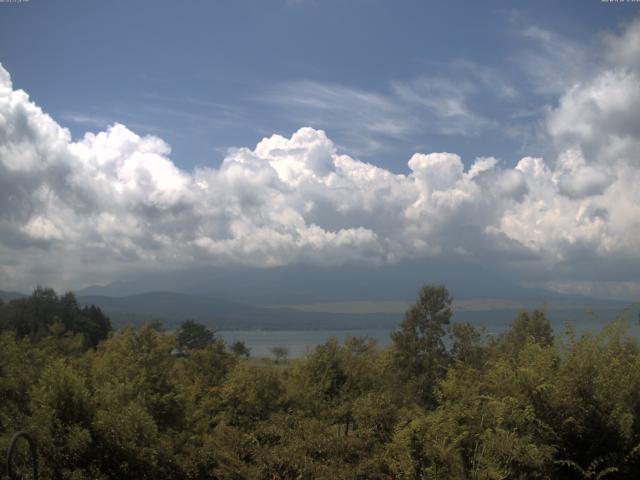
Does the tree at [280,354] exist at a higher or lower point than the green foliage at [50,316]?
lower

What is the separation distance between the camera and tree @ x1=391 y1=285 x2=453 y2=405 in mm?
37281

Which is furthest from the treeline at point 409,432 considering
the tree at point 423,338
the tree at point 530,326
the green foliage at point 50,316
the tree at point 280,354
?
the green foliage at point 50,316

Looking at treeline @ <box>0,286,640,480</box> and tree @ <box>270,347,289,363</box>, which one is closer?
treeline @ <box>0,286,640,480</box>

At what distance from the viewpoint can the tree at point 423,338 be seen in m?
37.3

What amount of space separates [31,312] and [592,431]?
82360 millimetres

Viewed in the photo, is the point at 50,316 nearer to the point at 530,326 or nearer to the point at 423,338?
the point at 423,338

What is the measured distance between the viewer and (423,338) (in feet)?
130

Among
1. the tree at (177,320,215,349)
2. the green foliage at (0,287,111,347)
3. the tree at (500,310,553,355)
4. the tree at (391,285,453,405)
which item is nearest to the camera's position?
the tree at (391,285,453,405)

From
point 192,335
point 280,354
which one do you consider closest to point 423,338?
point 280,354

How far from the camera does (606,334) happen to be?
13383 mm

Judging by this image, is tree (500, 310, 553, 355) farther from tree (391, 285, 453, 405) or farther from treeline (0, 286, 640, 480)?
treeline (0, 286, 640, 480)

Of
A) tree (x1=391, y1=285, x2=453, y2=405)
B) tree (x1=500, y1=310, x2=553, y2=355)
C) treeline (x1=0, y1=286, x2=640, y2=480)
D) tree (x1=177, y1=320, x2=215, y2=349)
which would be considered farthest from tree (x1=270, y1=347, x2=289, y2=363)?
treeline (x1=0, y1=286, x2=640, y2=480)

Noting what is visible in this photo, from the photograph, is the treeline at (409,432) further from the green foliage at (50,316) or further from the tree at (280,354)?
the green foliage at (50,316)

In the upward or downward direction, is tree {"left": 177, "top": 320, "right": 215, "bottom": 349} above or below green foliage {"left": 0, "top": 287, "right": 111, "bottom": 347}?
below
